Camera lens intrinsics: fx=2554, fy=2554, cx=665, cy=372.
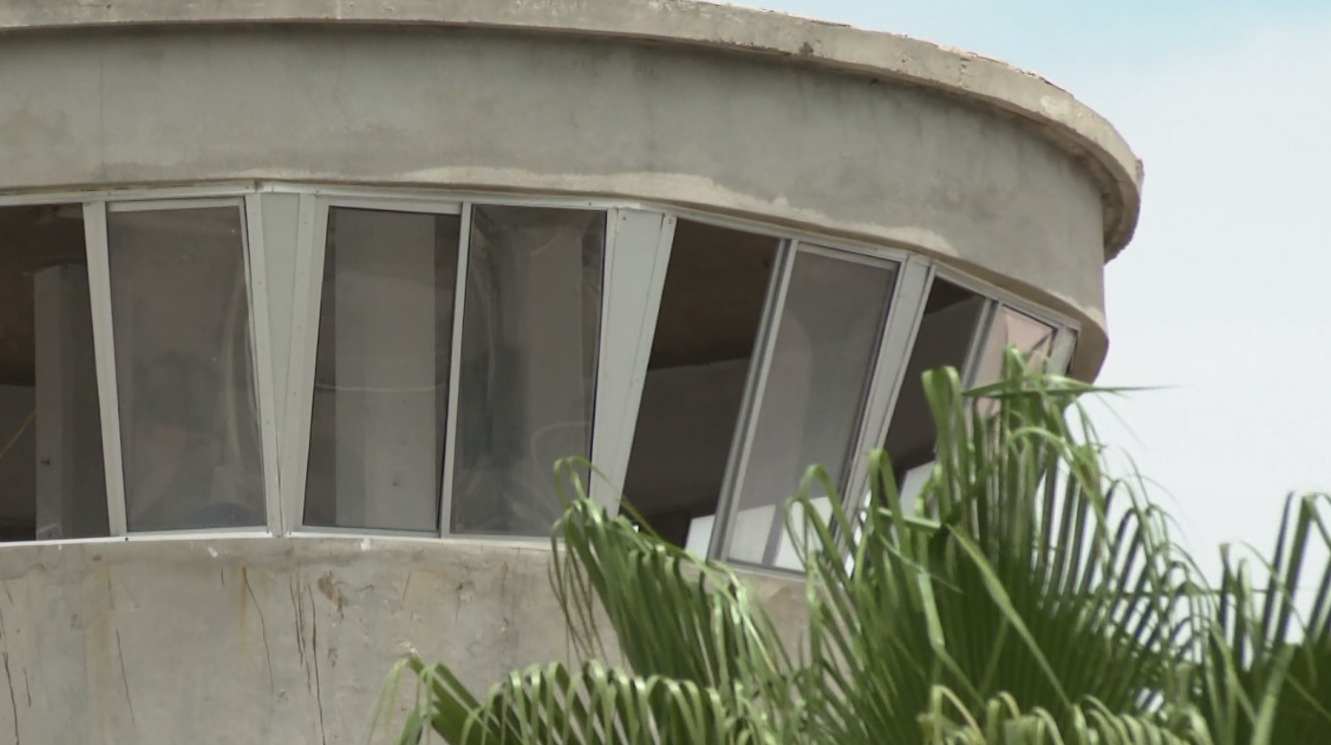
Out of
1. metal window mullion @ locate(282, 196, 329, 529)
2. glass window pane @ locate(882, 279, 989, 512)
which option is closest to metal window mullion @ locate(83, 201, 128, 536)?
metal window mullion @ locate(282, 196, 329, 529)

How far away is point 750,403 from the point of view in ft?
44.1

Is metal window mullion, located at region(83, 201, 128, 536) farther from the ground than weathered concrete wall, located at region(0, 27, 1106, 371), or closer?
closer

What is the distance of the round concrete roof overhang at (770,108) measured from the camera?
42.3ft

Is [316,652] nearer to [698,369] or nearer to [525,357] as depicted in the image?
[525,357]

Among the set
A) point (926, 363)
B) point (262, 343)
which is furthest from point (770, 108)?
point (262, 343)

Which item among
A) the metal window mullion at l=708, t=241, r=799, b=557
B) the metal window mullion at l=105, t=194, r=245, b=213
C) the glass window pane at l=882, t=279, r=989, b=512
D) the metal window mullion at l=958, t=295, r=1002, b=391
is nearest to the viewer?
the metal window mullion at l=105, t=194, r=245, b=213

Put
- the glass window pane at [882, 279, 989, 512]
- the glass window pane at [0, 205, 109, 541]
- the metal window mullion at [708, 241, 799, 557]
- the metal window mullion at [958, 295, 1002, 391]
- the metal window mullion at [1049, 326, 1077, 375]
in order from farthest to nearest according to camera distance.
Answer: the metal window mullion at [1049, 326, 1077, 375] < the metal window mullion at [958, 295, 1002, 391] < the glass window pane at [882, 279, 989, 512] < the metal window mullion at [708, 241, 799, 557] < the glass window pane at [0, 205, 109, 541]

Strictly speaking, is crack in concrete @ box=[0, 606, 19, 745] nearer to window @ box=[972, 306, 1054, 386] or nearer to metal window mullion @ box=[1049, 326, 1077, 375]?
window @ box=[972, 306, 1054, 386]

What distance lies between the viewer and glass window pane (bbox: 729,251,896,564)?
1349 centimetres

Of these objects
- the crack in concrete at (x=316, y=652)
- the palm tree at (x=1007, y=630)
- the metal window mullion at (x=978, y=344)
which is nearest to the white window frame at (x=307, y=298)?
the crack in concrete at (x=316, y=652)

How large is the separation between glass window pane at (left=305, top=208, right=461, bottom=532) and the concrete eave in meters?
1.03

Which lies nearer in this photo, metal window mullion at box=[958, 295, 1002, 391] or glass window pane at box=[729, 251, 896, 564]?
glass window pane at box=[729, 251, 896, 564]

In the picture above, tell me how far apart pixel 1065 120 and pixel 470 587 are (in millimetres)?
4365

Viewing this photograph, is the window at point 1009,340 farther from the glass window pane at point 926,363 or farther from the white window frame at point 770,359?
the white window frame at point 770,359
